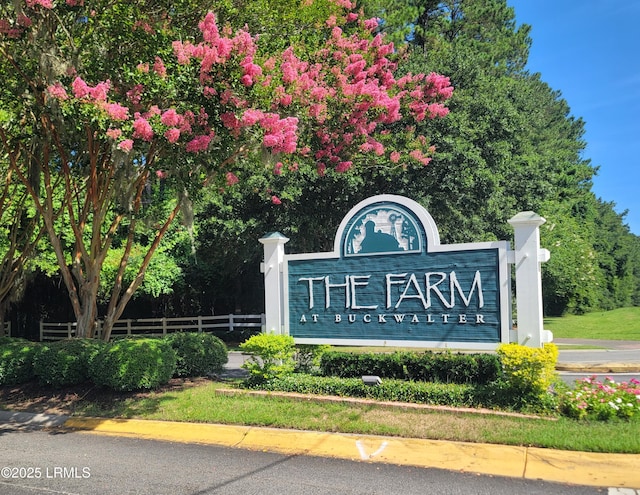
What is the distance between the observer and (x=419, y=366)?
8.36m

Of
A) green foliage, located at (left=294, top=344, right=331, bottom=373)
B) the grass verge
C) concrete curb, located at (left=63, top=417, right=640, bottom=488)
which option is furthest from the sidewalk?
green foliage, located at (left=294, top=344, right=331, bottom=373)

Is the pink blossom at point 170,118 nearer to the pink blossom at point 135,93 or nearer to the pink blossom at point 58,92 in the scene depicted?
the pink blossom at point 135,93

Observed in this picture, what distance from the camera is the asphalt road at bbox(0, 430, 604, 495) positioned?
5133mm

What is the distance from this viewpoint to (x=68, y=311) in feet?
92.1

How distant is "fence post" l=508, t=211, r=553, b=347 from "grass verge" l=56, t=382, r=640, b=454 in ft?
4.61

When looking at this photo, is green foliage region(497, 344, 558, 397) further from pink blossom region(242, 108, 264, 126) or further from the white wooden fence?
the white wooden fence

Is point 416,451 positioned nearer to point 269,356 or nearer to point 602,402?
point 602,402

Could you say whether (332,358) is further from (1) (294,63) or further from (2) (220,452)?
(1) (294,63)

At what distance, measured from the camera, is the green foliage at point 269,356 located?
8914mm

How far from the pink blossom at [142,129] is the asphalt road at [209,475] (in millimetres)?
4302

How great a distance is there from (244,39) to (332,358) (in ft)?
17.5

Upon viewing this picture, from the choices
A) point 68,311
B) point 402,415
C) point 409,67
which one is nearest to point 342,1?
point 409,67

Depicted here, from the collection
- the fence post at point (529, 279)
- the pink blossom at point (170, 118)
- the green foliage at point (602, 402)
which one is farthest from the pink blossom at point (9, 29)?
the green foliage at point (602, 402)

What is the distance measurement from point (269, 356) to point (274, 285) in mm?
1485
